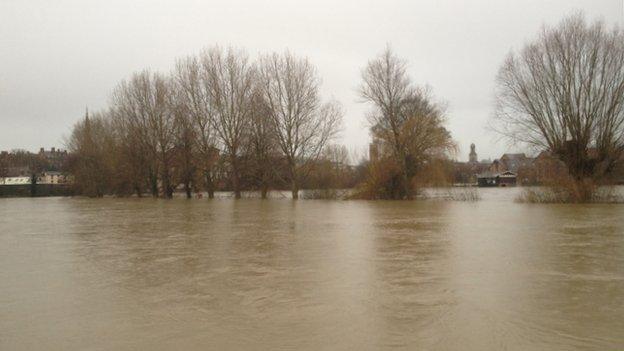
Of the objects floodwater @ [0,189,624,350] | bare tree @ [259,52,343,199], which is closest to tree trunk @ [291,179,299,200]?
bare tree @ [259,52,343,199]

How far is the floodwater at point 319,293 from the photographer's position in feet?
14.4

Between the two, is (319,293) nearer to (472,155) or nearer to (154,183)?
(154,183)

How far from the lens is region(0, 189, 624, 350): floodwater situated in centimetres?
438

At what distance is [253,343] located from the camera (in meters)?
4.26

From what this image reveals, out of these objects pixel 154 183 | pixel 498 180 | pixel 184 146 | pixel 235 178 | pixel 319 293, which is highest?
pixel 184 146

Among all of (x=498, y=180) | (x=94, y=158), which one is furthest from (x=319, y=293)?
(x=498, y=180)

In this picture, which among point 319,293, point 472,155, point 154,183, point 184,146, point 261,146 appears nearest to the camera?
point 319,293

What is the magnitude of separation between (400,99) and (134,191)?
102 ft

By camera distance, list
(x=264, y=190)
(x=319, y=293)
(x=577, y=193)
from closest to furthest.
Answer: (x=319, y=293) < (x=577, y=193) < (x=264, y=190)

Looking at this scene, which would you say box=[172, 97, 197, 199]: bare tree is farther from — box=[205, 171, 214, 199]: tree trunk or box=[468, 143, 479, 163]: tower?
box=[468, 143, 479, 163]: tower

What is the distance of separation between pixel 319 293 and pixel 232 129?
109ft

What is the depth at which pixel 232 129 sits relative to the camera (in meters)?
38.2

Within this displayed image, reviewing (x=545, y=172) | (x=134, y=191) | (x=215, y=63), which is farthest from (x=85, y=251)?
(x=134, y=191)

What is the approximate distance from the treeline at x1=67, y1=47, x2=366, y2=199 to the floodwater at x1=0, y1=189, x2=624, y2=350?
26073 millimetres
